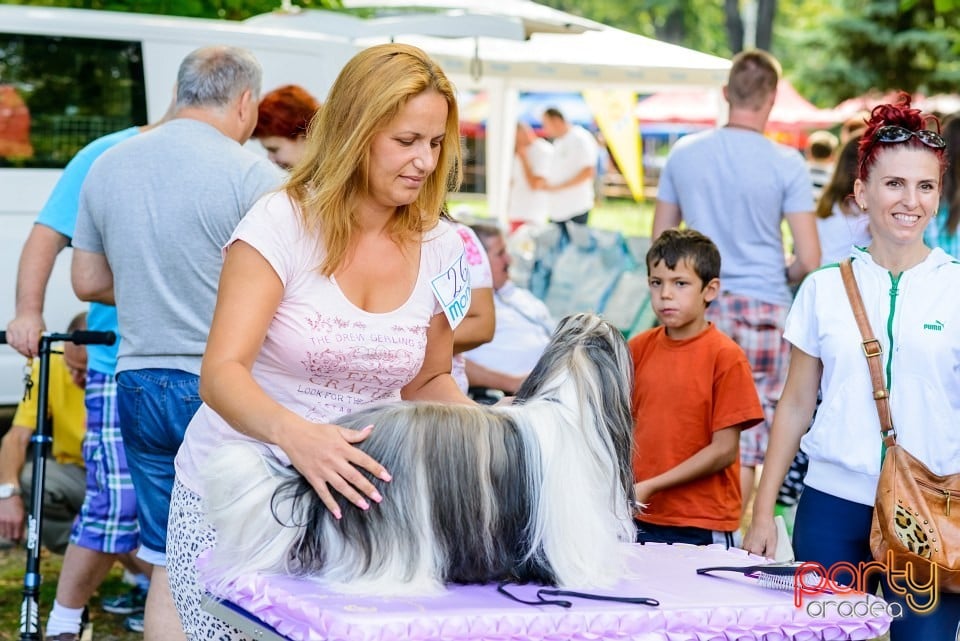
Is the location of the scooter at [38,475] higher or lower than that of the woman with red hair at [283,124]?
lower

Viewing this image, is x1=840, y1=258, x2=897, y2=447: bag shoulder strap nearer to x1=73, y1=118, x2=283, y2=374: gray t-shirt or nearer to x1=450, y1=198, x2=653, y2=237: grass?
x1=73, y1=118, x2=283, y2=374: gray t-shirt

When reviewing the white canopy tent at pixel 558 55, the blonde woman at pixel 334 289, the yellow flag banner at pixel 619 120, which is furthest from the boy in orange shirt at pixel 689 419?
the yellow flag banner at pixel 619 120

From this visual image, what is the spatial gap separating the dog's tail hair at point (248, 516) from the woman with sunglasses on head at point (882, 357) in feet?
4.57

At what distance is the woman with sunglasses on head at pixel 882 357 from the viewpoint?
3.16 m

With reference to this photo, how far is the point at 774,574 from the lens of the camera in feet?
8.91

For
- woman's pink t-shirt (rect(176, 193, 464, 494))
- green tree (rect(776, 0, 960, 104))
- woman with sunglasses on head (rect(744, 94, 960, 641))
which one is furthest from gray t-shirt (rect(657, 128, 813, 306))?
green tree (rect(776, 0, 960, 104))

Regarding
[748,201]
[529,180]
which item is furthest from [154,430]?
[529,180]

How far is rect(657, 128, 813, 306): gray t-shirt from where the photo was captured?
5.83 metres

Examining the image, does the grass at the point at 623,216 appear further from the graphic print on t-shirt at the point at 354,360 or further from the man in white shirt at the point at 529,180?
the graphic print on t-shirt at the point at 354,360

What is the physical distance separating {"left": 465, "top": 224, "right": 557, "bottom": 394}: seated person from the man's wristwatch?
213 centimetres

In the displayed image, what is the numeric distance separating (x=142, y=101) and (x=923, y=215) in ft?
16.3

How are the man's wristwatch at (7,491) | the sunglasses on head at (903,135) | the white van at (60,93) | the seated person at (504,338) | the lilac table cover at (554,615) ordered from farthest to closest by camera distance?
the white van at (60,93), the seated person at (504,338), the man's wristwatch at (7,491), the sunglasses on head at (903,135), the lilac table cover at (554,615)

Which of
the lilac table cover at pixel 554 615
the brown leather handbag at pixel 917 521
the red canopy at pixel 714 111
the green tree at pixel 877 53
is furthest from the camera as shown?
the red canopy at pixel 714 111

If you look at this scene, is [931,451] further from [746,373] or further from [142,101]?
[142,101]
